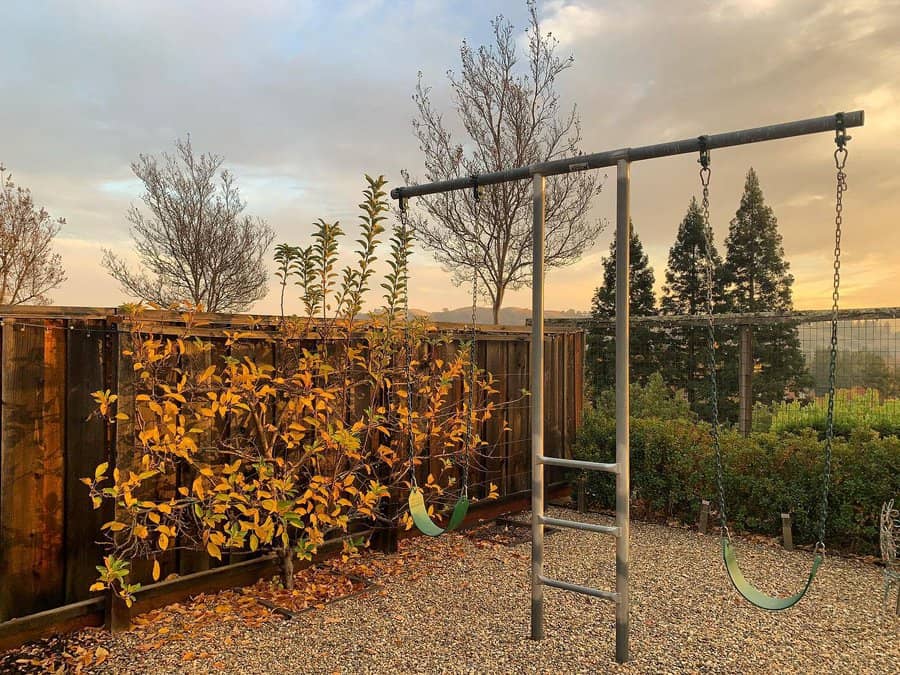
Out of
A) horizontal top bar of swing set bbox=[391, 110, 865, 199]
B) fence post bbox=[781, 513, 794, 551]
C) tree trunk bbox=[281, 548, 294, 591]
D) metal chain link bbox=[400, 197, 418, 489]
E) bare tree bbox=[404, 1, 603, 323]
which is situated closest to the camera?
horizontal top bar of swing set bbox=[391, 110, 865, 199]

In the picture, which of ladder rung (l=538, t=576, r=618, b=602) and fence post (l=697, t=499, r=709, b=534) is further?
fence post (l=697, t=499, r=709, b=534)

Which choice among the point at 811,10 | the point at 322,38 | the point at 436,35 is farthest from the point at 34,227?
the point at 811,10

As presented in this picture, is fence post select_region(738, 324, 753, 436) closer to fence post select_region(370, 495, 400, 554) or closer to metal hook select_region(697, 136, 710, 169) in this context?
fence post select_region(370, 495, 400, 554)

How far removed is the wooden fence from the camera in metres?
2.92

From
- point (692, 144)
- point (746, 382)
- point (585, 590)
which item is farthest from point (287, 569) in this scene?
point (746, 382)

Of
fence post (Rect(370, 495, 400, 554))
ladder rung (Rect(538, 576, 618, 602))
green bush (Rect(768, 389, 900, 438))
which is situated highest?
green bush (Rect(768, 389, 900, 438))

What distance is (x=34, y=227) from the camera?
14039 mm

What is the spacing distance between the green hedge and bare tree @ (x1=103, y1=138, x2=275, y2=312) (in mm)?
12049

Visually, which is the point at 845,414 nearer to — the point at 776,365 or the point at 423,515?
the point at 776,365

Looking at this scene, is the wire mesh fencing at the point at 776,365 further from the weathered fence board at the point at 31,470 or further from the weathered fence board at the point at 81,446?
the weathered fence board at the point at 31,470

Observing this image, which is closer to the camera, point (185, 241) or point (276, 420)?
point (276, 420)

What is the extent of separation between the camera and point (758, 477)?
5.05m

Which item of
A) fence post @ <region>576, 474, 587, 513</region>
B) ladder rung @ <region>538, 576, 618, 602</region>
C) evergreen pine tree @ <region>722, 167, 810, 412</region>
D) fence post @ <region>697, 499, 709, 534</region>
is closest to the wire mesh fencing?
fence post @ <region>697, 499, 709, 534</region>

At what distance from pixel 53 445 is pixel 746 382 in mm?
6519
